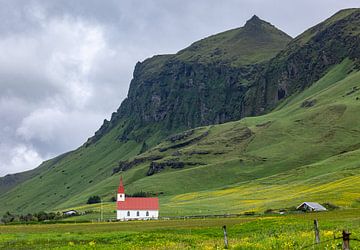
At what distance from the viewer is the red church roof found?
5773 inches

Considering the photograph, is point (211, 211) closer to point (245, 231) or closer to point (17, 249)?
point (245, 231)

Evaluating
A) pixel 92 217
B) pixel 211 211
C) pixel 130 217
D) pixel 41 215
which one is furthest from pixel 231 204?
pixel 41 215

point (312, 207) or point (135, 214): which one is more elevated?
point (135, 214)

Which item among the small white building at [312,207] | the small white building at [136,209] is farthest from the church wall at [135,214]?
the small white building at [312,207]

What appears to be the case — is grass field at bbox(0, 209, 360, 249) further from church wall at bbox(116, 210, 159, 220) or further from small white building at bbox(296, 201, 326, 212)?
church wall at bbox(116, 210, 159, 220)

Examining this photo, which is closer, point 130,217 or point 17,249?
point 17,249

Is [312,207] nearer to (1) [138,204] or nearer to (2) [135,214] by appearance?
(1) [138,204]

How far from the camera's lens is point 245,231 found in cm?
5316

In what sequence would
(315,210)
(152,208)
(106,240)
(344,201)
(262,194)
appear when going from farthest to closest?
1. (262,194)
2. (152,208)
3. (344,201)
4. (315,210)
5. (106,240)

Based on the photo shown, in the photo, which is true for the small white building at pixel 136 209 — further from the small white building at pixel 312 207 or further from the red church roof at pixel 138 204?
the small white building at pixel 312 207

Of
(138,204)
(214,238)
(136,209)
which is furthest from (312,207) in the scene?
(214,238)

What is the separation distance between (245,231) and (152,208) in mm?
95427

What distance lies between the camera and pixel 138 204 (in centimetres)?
14812

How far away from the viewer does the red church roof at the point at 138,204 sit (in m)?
147
